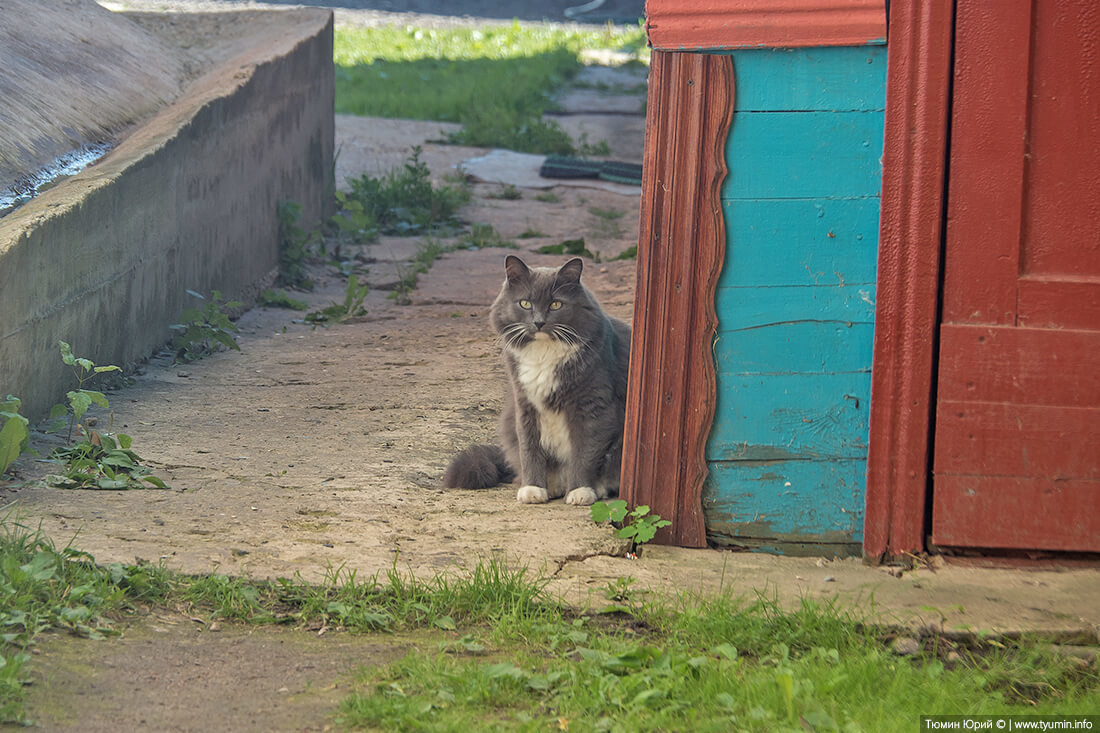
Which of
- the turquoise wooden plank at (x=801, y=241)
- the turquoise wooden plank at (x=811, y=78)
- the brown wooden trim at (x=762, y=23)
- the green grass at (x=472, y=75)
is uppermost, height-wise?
the green grass at (x=472, y=75)

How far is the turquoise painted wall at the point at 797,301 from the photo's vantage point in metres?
3.44

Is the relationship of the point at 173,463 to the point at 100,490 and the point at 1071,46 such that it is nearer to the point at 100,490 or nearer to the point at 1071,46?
the point at 100,490

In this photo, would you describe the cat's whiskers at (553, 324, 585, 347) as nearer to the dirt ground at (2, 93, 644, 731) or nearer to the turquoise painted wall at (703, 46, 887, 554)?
the dirt ground at (2, 93, 644, 731)

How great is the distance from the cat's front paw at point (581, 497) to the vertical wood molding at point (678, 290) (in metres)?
0.47

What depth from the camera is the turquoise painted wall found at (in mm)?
3441

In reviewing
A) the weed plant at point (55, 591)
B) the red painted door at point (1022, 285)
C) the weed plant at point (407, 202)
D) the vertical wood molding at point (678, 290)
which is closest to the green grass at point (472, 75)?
the weed plant at point (407, 202)

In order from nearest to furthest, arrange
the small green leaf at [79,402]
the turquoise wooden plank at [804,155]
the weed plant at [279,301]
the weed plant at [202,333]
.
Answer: the turquoise wooden plank at [804,155], the small green leaf at [79,402], the weed plant at [202,333], the weed plant at [279,301]

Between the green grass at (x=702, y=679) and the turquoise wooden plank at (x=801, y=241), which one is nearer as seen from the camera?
the green grass at (x=702, y=679)

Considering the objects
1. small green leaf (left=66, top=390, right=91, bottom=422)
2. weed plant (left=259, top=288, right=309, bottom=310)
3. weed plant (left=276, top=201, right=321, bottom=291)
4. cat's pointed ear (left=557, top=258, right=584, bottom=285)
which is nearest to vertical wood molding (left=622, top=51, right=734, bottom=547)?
cat's pointed ear (left=557, top=258, right=584, bottom=285)

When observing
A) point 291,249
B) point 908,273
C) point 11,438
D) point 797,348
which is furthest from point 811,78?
point 291,249

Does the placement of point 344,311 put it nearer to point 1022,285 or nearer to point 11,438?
point 11,438

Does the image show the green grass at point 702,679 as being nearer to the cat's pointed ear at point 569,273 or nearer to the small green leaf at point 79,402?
the cat's pointed ear at point 569,273

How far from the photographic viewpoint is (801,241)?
3.52 m

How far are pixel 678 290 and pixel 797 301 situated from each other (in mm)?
390
